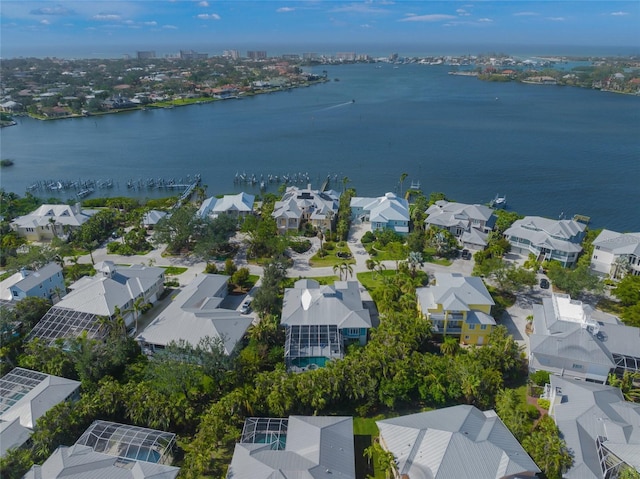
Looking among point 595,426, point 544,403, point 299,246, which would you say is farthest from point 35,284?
point 595,426

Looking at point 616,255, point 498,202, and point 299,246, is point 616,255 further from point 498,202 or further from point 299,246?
point 299,246

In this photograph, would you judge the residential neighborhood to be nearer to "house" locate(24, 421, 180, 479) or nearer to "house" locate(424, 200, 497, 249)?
"house" locate(24, 421, 180, 479)

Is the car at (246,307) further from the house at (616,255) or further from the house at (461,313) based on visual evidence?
the house at (616,255)

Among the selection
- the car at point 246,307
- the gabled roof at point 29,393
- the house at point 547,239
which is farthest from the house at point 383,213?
the gabled roof at point 29,393

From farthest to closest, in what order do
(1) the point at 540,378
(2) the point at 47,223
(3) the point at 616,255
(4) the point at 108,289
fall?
(2) the point at 47,223 → (3) the point at 616,255 → (4) the point at 108,289 → (1) the point at 540,378

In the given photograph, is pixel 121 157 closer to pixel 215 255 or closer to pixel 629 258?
pixel 215 255

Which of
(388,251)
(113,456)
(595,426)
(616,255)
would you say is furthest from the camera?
(388,251)

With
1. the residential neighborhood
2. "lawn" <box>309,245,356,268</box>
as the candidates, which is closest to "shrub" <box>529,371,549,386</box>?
the residential neighborhood

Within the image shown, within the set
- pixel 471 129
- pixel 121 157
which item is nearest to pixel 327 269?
pixel 121 157
